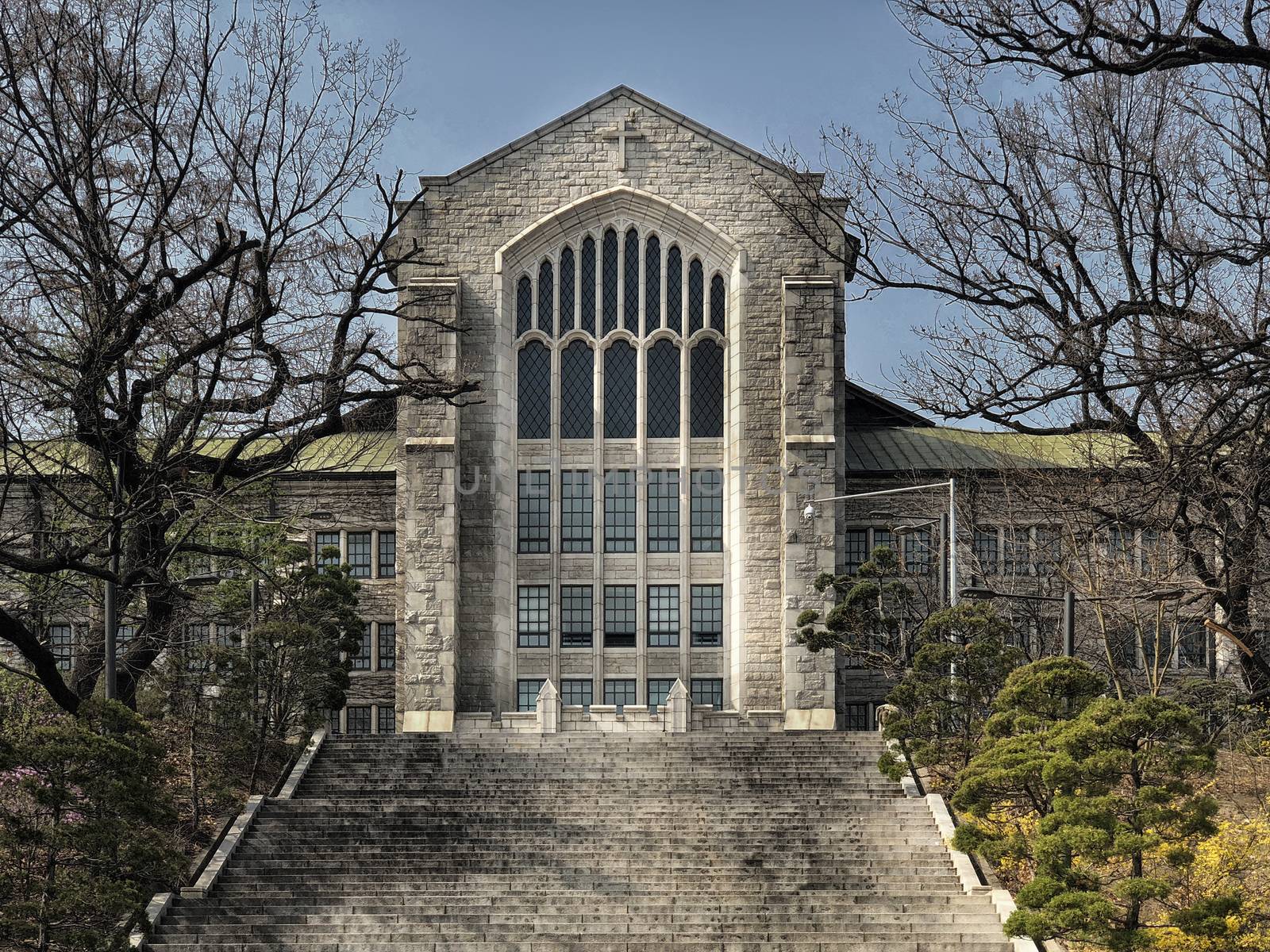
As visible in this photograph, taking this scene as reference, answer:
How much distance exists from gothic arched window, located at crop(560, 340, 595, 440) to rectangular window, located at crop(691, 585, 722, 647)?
4762 mm

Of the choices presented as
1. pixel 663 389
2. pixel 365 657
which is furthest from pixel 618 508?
pixel 365 657

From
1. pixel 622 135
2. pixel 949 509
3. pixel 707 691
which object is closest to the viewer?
pixel 949 509

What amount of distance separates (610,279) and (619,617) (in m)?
8.33

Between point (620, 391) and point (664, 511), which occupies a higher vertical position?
point (620, 391)

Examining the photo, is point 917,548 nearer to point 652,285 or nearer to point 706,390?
point 706,390

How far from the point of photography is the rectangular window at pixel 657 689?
123 feet

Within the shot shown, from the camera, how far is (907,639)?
106 ft

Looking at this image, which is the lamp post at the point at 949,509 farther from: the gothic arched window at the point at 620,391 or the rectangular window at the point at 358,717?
the rectangular window at the point at 358,717

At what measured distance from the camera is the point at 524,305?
38.3 metres

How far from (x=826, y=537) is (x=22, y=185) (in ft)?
66.9

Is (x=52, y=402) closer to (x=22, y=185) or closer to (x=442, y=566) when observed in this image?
(x=22, y=185)

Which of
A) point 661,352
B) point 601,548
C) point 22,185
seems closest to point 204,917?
point 22,185

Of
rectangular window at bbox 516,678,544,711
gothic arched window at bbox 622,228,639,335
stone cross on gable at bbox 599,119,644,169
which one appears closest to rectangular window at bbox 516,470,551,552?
rectangular window at bbox 516,678,544,711

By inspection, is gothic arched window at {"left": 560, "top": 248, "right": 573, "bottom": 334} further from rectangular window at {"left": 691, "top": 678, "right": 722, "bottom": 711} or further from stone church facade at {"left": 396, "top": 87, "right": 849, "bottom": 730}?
rectangular window at {"left": 691, "top": 678, "right": 722, "bottom": 711}
